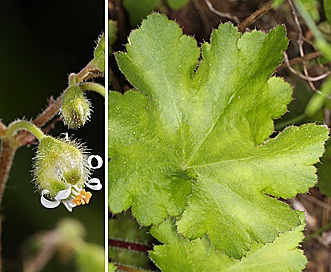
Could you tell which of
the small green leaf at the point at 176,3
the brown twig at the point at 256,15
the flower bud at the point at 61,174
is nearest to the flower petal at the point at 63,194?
the flower bud at the point at 61,174

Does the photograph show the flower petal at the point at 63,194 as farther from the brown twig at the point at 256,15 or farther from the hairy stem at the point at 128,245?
the brown twig at the point at 256,15

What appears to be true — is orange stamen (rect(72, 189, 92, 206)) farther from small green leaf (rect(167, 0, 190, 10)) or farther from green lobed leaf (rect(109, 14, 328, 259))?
small green leaf (rect(167, 0, 190, 10))

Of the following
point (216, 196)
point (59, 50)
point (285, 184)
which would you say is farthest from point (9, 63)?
point (285, 184)

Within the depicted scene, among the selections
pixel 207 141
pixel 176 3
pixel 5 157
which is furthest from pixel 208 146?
pixel 176 3

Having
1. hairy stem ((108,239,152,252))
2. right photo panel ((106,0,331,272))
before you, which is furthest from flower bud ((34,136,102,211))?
Result: hairy stem ((108,239,152,252))

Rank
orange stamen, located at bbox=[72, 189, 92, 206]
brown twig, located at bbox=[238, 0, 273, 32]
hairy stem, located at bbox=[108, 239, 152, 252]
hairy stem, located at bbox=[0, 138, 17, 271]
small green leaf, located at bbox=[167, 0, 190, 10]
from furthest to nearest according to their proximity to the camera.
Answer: small green leaf, located at bbox=[167, 0, 190, 10], hairy stem, located at bbox=[108, 239, 152, 252], brown twig, located at bbox=[238, 0, 273, 32], hairy stem, located at bbox=[0, 138, 17, 271], orange stamen, located at bbox=[72, 189, 92, 206]
